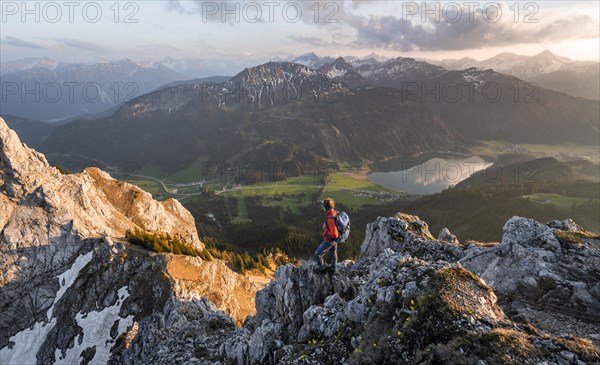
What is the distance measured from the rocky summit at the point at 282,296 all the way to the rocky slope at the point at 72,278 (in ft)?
0.75

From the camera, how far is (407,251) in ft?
125

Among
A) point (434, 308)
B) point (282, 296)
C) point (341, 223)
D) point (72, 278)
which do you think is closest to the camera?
point (434, 308)

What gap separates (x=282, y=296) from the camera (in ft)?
90.2

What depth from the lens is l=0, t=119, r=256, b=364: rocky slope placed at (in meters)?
52.6

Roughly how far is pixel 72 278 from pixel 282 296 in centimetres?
5536

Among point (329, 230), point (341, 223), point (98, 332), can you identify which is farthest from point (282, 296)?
point (98, 332)

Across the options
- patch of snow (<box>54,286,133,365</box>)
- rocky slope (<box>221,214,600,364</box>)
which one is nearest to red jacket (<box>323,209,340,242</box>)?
rocky slope (<box>221,214,600,364</box>)

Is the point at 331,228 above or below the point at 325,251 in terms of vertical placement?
above

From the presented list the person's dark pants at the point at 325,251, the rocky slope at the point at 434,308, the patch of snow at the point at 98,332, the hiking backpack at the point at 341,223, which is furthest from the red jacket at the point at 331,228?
the patch of snow at the point at 98,332

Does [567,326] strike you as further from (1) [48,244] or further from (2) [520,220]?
(1) [48,244]

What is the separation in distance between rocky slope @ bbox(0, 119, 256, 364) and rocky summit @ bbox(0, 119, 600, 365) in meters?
0.23

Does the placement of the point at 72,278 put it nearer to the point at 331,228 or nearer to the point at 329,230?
the point at 329,230

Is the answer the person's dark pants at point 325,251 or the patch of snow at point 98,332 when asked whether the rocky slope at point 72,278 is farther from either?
the person's dark pants at point 325,251

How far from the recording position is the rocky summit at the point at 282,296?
1620cm
